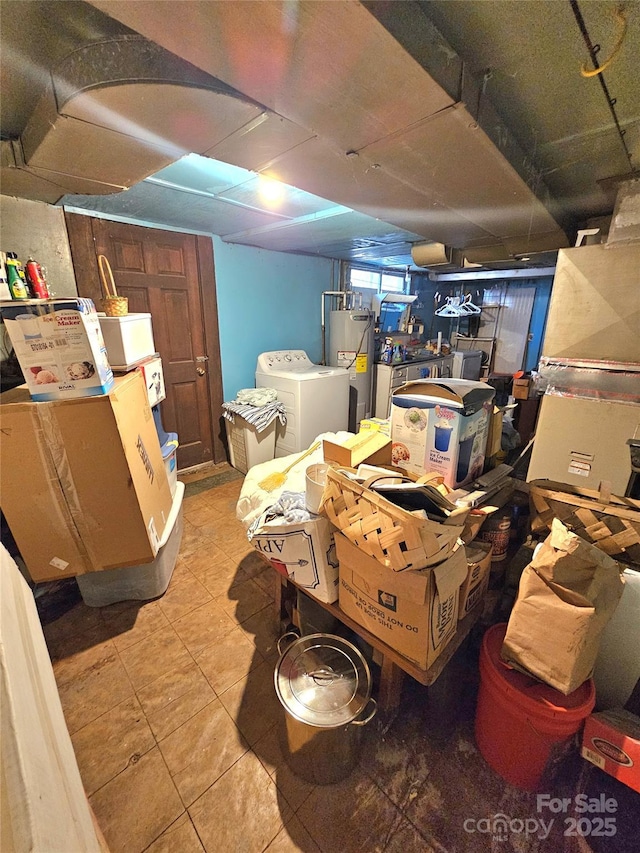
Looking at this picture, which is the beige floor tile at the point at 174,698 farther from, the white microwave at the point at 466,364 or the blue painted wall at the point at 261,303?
the white microwave at the point at 466,364

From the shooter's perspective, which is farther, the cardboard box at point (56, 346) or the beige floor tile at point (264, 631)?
the beige floor tile at point (264, 631)

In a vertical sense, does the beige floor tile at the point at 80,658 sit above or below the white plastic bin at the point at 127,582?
below

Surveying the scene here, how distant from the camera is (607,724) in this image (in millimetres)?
980

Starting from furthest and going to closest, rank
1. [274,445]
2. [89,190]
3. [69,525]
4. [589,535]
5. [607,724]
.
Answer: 1. [274,445]
2. [89,190]
3. [69,525]
4. [589,535]
5. [607,724]

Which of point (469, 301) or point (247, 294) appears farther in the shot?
point (469, 301)

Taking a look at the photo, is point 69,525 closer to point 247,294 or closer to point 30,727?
point 30,727

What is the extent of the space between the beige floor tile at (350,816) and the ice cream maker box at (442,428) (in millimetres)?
1062

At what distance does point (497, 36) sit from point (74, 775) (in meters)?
2.16

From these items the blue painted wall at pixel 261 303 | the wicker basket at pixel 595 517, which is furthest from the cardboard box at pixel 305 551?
the blue painted wall at pixel 261 303

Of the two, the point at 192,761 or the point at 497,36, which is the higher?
the point at 497,36

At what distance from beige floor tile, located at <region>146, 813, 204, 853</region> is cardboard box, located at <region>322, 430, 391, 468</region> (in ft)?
4.02

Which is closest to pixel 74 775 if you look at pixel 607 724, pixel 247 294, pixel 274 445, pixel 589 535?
pixel 607 724

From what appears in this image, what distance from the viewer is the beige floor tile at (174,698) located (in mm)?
1311

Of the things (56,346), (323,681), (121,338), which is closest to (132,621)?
(323,681)
